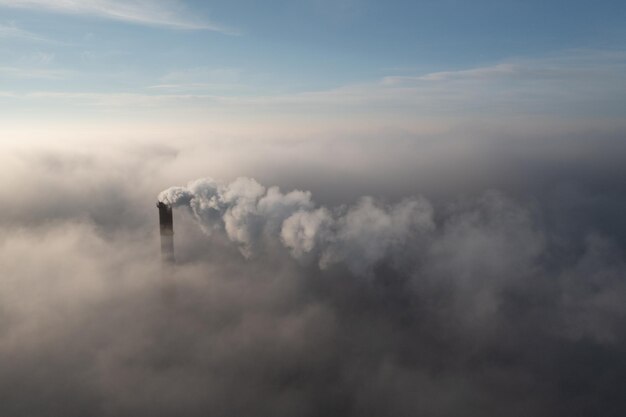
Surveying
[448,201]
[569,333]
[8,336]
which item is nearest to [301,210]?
[569,333]

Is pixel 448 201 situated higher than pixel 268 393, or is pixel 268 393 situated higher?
pixel 448 201

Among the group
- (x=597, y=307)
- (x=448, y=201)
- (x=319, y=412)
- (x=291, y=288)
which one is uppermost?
(x=448, y=201)

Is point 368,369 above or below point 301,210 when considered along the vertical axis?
below

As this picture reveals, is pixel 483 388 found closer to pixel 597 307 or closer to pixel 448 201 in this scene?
pixel 597 307

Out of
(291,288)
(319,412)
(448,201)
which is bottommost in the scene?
(319,412)

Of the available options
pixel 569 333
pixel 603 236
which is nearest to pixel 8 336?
pixel 569 333

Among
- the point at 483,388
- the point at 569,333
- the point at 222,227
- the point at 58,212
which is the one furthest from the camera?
the point at 58,212

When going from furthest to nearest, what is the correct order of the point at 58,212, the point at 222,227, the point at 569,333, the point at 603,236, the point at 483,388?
the point at 58,212, the point at 603,236, the point at 569,333, the point at 483,388, the point at 222,227

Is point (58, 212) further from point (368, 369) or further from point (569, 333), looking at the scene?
point (569, 333)

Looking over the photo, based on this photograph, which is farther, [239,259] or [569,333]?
[239,259]
